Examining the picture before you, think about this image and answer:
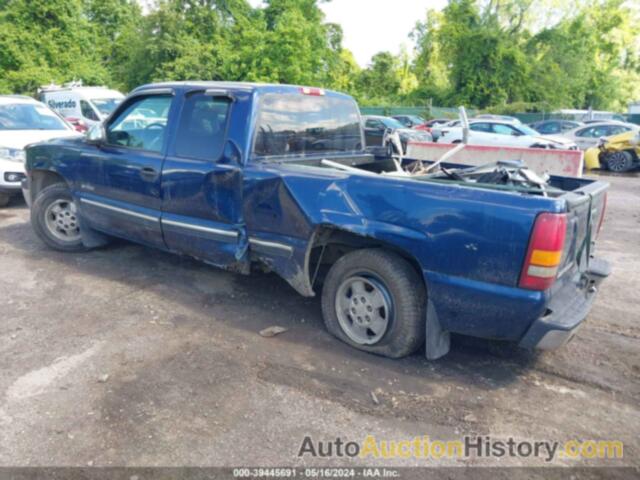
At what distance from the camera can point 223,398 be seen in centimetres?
329

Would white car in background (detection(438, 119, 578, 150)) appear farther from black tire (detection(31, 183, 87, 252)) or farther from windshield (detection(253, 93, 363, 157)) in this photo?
black tire (detection(31, 183, 87, 252))

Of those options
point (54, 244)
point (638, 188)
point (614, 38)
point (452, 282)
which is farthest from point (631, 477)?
point (614, 38)

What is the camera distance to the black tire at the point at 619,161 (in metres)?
15.5

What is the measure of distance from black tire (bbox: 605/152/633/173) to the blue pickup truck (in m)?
13.4

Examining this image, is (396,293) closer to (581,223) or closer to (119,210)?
(581,223)

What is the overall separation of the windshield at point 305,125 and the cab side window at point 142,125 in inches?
41.9

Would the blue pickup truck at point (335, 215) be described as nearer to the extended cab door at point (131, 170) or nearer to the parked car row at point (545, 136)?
the extended cab door at point (131, 170)

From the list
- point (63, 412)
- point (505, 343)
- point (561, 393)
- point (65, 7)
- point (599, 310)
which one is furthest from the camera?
point (65, 7)

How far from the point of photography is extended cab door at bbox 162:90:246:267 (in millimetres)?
4281

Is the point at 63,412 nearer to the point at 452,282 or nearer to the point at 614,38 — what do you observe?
the point at 452,282

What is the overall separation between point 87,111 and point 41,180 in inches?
432

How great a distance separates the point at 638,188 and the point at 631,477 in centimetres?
1182

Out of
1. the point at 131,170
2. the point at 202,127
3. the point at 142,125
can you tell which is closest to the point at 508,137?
the point at 142,125

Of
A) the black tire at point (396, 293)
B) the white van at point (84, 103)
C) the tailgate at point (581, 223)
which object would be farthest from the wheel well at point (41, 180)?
the white van at point (84, 103)
